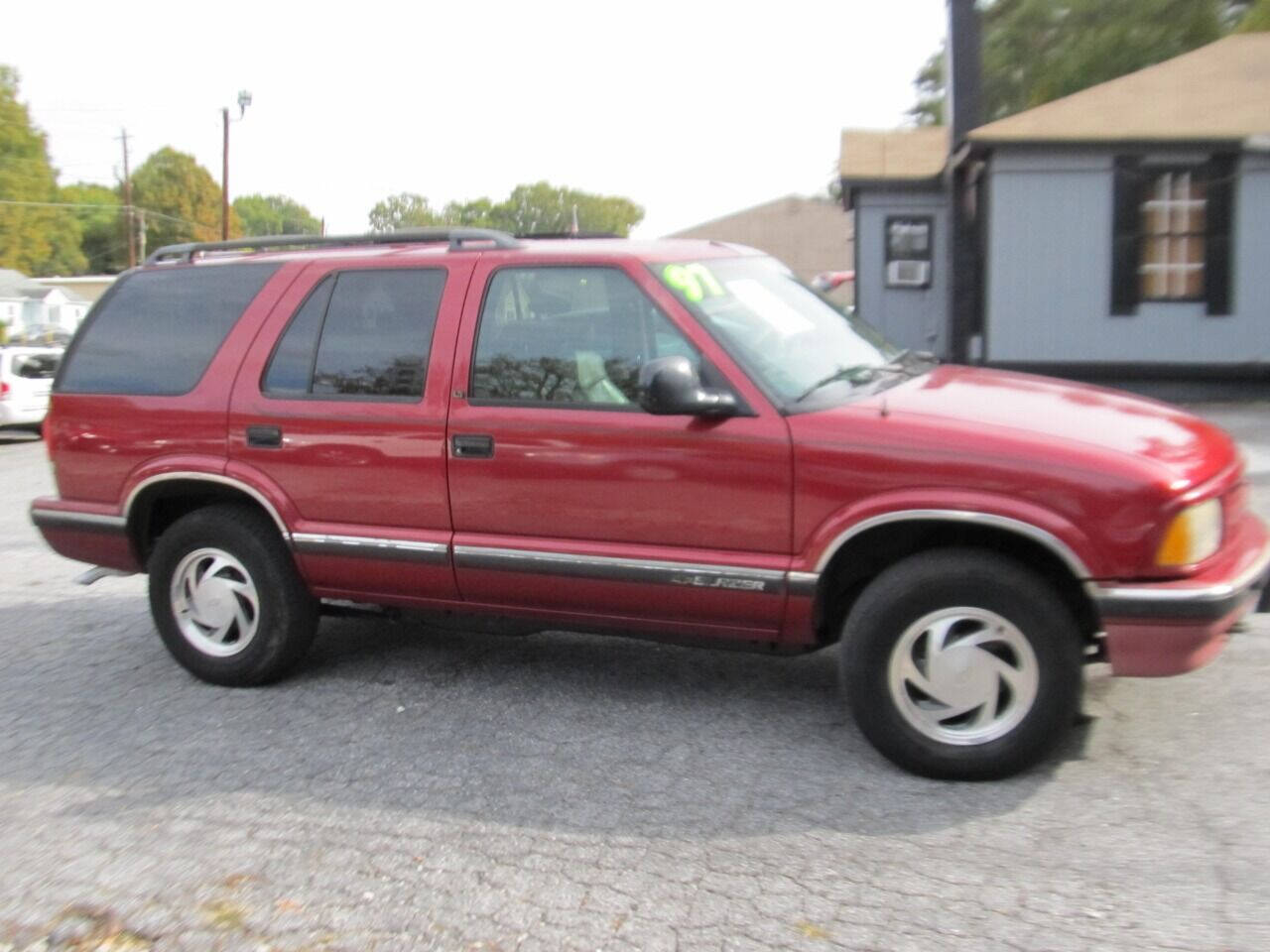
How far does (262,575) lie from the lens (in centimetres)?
528

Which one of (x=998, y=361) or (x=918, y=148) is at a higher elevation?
(x=918, y=148)

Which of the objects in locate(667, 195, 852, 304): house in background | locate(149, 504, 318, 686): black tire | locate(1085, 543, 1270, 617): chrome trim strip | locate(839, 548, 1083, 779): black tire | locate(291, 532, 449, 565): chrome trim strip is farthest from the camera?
locate(667, 195, 852, 304): house in background

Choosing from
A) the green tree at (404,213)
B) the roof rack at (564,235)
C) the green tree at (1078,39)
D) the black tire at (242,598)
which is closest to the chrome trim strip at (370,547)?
the black tire at (242,598)

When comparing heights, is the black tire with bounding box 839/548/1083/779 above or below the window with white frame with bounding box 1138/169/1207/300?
below

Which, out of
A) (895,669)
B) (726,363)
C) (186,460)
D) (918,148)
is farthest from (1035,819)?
(918,148)

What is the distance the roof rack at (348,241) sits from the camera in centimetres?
512

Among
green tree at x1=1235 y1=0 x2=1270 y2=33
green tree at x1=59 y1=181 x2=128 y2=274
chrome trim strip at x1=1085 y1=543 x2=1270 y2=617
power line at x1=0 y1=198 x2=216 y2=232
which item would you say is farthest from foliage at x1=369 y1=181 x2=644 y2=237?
green tree at x1=59 y1=181 x2=128 y2=274

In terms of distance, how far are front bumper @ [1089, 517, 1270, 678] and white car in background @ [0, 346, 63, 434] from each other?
16894 millimetres

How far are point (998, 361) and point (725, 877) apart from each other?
14.0m

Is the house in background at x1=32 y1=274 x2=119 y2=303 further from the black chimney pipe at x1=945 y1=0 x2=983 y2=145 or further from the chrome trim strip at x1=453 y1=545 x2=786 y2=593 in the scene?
the chrome trim strip at x1=453 y1=545 x2=786 y2=593

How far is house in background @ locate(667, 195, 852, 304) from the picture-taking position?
162ft

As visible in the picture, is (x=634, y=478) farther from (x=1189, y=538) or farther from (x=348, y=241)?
(x=348, y=241)

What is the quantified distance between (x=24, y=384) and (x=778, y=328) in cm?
1633

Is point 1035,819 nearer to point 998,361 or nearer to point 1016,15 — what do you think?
point 998,361
